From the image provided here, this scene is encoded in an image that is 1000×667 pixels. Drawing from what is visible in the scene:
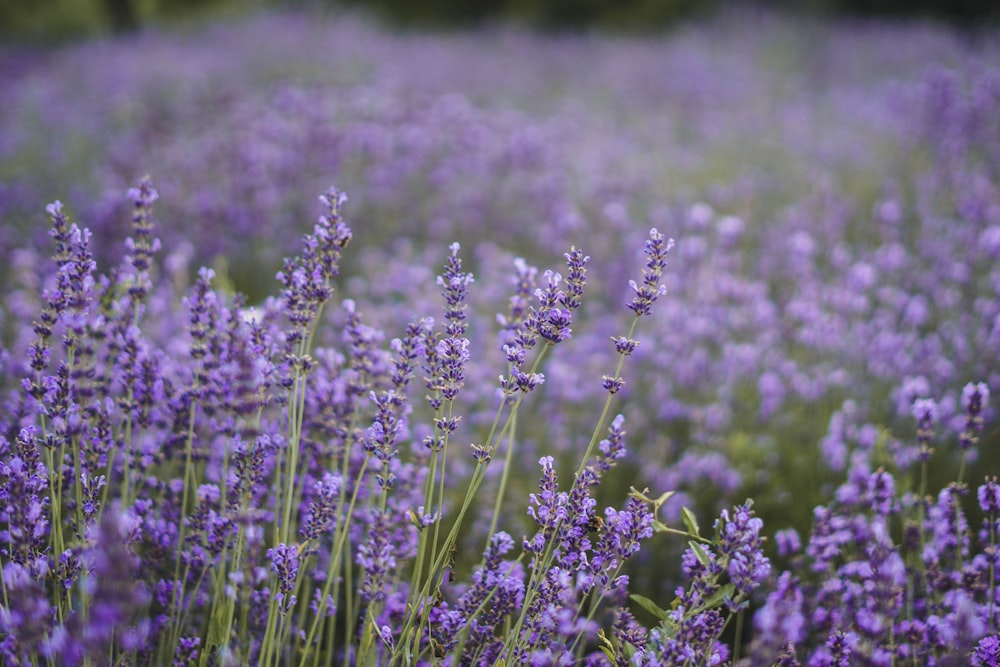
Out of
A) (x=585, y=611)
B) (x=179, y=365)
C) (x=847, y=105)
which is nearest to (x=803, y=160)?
(x=847, y=105)

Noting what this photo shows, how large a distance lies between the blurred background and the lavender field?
22.7 ft

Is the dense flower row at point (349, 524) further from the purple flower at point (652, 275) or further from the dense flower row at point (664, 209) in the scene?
the dense flower row at point (664, 209)

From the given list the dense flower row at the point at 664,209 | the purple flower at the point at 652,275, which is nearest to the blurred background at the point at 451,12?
the dense flower row at the point at 664,209

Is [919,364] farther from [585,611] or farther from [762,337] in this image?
[585,611]

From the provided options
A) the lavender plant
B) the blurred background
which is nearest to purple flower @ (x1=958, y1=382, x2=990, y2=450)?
the lavender plant

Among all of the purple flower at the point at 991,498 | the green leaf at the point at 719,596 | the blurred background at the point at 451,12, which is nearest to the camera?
the green leaf at the point at 719,596

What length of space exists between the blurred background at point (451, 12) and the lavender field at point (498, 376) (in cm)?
693

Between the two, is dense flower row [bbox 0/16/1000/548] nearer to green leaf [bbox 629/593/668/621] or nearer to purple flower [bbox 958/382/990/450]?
purple flower [bbox 958/382/990/450]

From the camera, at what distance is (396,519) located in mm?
1718

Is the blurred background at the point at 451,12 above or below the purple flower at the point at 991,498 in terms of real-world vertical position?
above

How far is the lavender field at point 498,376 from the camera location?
1.39 metres

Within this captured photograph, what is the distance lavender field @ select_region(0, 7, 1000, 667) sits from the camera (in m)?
1.39

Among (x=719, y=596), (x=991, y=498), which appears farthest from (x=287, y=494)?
Answer: (x=991, y=498)

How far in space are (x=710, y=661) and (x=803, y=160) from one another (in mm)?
5256
